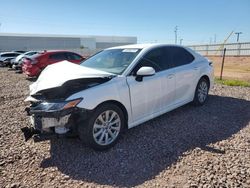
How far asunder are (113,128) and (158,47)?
2038 mm

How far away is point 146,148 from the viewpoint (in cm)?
377

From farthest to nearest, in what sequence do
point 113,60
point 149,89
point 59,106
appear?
point 113,60, point 149,89, point 59,106

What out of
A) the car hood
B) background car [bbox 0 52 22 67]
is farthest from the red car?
background car [bbox 0 52 22 67]

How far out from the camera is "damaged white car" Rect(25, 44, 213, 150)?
11.1 ft

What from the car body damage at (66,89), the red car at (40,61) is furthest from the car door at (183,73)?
the red car at (40,61)

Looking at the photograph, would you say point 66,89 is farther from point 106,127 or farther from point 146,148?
point 146,148

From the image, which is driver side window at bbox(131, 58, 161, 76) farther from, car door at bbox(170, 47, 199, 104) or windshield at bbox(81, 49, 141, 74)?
car door at bbox(170, 47, 199, 104)

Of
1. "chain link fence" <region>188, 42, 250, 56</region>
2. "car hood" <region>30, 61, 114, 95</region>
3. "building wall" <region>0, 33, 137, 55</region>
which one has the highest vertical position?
"building wall" <region>0, 33, 137, 55</region>

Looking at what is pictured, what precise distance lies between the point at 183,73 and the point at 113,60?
159cm

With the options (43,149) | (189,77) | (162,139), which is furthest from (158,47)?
(43,149)

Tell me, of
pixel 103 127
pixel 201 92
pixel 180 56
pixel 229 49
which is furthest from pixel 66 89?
pixel 229 49

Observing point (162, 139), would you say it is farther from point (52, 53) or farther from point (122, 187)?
point (52, 53)

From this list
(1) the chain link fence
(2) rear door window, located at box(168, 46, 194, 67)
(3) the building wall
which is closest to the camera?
(2) rear door window, located at box(168, 46, 194, 67)

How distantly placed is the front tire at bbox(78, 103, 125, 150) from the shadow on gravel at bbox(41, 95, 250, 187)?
0.16 m
